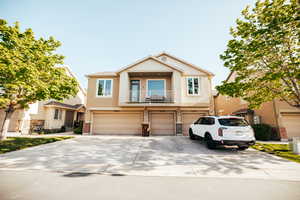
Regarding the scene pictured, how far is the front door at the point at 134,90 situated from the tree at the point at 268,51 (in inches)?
316

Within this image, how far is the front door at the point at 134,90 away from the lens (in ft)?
44.8

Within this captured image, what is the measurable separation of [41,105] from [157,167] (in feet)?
61.0

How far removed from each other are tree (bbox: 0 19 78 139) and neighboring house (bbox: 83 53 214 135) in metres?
3.89

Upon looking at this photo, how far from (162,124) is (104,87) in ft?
25.3

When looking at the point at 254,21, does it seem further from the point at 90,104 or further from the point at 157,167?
the point at 90,104

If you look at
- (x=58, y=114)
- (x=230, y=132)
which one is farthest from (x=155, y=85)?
(x=58, y=114)

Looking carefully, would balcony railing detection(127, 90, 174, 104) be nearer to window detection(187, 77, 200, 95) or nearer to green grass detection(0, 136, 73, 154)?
window detection(187, 77, 200, 95)

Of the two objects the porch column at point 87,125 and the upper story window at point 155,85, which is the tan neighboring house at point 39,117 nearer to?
the porch column at point 87,125

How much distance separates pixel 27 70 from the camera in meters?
7.58

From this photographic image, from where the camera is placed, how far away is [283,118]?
1127 cm

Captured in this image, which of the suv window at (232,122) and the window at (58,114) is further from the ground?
the window at (58,114)

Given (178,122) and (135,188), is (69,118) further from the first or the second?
(135,188)

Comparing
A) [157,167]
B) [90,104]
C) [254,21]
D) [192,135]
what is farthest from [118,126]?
[254,21]

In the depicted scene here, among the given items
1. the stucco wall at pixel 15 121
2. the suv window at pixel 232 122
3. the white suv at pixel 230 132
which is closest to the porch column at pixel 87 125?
the stucco wall at pixel 15 121
